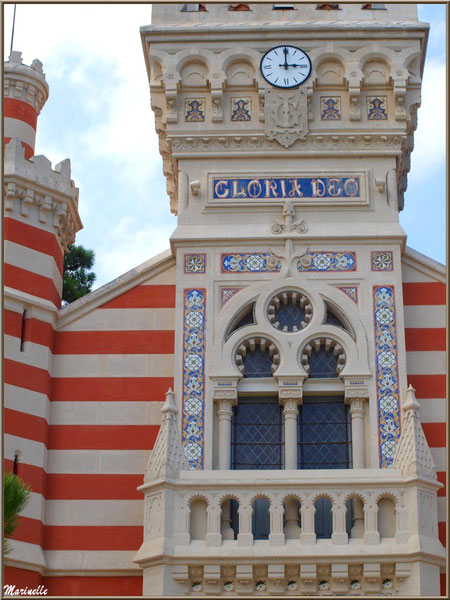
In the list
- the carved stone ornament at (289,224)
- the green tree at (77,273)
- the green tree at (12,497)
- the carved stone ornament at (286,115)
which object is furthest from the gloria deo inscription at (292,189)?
the green tree at (77,273)

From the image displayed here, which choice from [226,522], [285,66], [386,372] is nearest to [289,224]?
[285,66]

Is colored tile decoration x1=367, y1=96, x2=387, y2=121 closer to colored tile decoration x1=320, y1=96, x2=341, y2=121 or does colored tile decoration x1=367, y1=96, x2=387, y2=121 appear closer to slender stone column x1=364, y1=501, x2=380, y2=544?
colored tile decoration x1=320, y1=96, x2=341, y2=121

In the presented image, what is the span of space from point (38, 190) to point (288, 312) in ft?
14.6

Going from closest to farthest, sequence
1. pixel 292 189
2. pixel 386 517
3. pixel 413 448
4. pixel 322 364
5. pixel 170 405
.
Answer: pixel 386 517 → pixel 413 448 → pixel 170 405 → pixel 322 364 → pixel 292 189

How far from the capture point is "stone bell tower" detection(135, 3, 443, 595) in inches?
813

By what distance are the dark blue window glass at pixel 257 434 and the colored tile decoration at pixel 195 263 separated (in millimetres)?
2171

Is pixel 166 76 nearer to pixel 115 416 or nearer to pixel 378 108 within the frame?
pixel 378 108

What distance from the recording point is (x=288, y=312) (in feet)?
76.0

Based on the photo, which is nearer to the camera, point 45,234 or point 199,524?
point 199,524

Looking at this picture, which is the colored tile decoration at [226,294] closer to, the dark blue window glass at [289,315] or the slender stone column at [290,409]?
the dark blue window glass at [289,315]

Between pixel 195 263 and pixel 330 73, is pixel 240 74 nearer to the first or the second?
pixel 330 73

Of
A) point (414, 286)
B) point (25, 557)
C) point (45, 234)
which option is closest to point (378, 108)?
point (414, 286)

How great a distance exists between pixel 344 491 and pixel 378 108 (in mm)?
6648

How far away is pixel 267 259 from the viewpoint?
23359 millimetres
